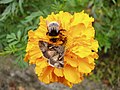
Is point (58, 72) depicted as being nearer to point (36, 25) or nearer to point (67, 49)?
point (67, 49)

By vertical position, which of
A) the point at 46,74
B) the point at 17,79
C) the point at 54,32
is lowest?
the point at 17,79

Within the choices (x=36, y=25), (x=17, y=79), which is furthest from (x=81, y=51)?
(x=17, y=79)

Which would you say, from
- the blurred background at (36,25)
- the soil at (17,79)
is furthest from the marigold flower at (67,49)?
the soil at (17,79)

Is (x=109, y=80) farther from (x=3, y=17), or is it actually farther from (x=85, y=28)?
(x=85, y=28)

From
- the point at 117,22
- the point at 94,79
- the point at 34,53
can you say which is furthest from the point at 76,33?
the point at 94,79

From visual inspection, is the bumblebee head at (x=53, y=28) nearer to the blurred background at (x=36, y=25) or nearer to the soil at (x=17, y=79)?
the blurred background at (x=36, y=25)

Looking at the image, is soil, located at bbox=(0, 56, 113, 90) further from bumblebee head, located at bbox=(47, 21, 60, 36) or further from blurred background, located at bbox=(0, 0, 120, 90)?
bumblebee head, located at bbox=(47, 21, 60, 36)
